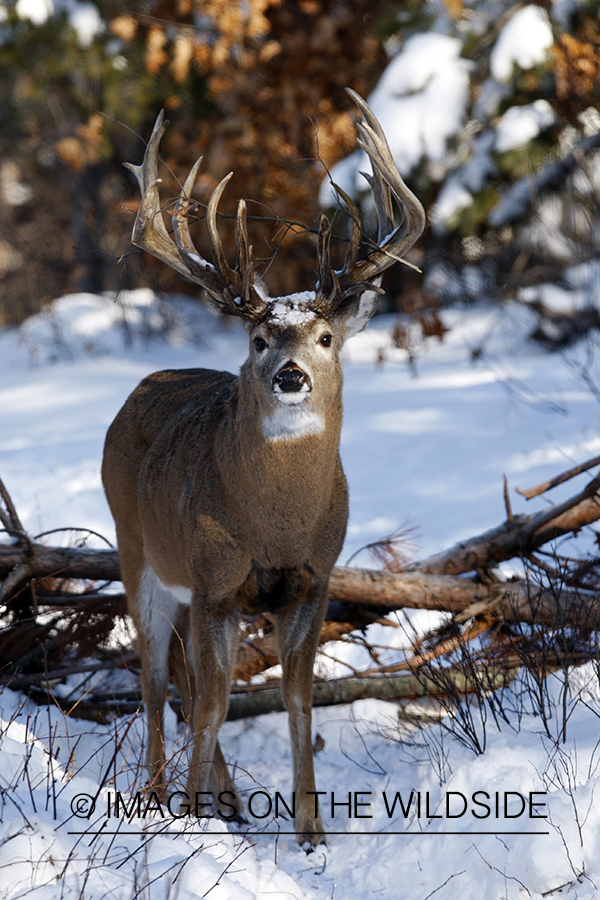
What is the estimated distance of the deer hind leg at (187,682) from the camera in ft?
14.7

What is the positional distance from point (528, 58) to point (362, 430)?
5872 millimetres

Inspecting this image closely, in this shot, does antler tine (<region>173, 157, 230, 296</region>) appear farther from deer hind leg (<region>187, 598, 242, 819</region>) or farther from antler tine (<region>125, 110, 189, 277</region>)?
deer hind leg (<region>187, 598, 242, 819</region>)

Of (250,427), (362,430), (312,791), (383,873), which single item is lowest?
(362,430)

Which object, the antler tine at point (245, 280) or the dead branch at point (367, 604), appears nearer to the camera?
the antler tine at point (245, 280)

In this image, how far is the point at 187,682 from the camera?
4.66 m

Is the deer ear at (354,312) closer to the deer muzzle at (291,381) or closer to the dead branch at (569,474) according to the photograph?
the deer muzzle at (291,381)

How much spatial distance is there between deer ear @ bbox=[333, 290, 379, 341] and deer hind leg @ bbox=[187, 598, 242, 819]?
1414 millimetres

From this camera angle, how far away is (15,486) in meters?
7.72

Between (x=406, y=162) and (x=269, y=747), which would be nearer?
(x=269, y=747)

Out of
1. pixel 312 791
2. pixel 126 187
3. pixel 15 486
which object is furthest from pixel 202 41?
pixel 312 791

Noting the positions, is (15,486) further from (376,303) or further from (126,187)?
(126,187)

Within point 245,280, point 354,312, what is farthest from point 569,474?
point 245,280

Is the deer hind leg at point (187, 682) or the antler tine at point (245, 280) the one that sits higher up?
the antler tine at point (245, 280)

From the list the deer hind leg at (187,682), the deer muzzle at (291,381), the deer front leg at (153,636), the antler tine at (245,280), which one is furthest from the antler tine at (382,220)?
the deer hind leg at (187,682)
